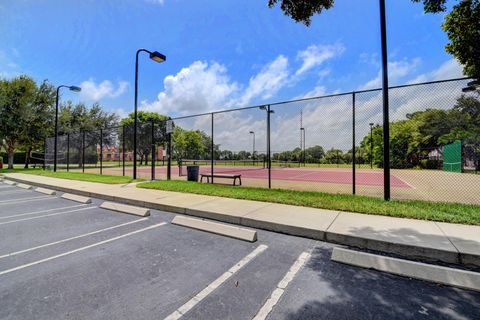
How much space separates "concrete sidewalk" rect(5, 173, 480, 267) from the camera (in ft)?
12.1

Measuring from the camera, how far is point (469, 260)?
339 centimetres

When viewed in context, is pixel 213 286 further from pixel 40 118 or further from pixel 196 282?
pixel 40 118

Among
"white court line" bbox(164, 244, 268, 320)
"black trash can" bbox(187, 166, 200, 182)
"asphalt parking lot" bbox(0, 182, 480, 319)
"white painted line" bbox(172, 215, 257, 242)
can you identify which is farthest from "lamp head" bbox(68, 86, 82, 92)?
"white court line" bbox(164, 244, 268, 320)

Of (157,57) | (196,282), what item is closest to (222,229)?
(196,282)

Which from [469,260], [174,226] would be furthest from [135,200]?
[469,260]

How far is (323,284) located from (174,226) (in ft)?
11.3

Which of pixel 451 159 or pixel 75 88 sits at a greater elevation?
pixel 75 88

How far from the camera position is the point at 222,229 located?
4895 millimetres

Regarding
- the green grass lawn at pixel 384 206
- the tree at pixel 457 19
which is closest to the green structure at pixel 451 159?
the tree at pixel 457 19

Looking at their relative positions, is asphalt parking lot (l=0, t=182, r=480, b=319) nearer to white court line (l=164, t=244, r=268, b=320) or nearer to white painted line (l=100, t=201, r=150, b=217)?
white court line (l=164, t=244, r=268, b=320)

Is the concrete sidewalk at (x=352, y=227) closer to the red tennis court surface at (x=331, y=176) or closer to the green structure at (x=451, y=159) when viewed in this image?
the red tennis court surface at (x=331, y=176)

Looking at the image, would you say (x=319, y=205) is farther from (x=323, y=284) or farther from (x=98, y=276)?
(x=98, y=276)

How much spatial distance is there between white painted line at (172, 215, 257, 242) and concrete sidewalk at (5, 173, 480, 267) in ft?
2.10

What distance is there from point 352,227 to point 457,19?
7.29 meters
